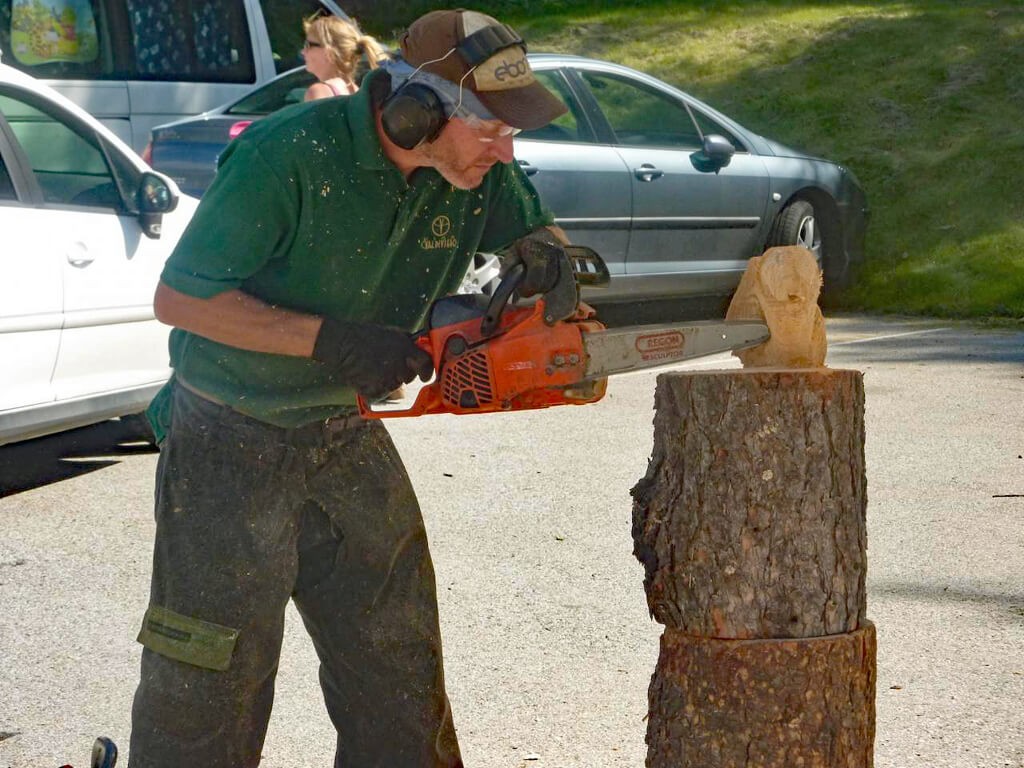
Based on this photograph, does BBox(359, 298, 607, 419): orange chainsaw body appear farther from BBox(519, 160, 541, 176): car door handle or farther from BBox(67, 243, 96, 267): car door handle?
BBox(519, 160, 541, 176): car door handle

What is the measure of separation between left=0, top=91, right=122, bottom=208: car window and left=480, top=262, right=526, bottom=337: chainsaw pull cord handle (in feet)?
12.4

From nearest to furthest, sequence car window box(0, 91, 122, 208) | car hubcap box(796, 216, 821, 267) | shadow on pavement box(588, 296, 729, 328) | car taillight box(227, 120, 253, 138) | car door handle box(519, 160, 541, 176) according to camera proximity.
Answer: car window box(0, 91, 122, 208) < car taillight box(227, 120, 253, 138) < car door handle box(519, 160, 541, 176) < car hubcap box(796, 216, 821, 267) < shadow on pavement box(588, 296, 729, 328)

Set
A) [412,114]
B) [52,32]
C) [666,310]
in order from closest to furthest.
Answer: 1. [412,114]
2. [52,32]
3. [666,310]

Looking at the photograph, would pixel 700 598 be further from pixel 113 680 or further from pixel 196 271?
pixel 113 680

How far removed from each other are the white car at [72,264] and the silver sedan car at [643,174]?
5.63 feet

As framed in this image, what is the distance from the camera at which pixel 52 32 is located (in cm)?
958

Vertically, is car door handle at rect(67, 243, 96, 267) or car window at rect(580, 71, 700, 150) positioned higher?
car window at rect(580, 71, 700, 150)

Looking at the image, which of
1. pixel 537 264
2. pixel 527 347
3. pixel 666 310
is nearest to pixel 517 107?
pixel 537 264

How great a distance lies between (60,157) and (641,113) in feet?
15.2

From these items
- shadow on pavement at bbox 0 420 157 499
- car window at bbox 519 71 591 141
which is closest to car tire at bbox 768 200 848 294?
car window at bbox 519 71 591 141

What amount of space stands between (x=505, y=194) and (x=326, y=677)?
3.63 ft

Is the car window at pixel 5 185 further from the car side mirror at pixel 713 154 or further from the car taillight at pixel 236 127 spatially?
the car side mirror at pixel 713 154

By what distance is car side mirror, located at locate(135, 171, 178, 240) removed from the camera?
6.11m

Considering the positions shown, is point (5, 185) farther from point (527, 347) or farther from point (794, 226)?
point (794, 226)
